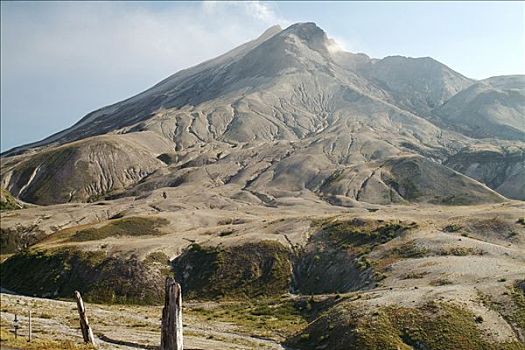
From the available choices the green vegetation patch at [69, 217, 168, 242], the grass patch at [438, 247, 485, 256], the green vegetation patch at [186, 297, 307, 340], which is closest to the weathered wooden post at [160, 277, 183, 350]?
the green vegetation patch at [186, 297, 307, 340]

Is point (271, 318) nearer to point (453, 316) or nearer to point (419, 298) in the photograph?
point (419, 298)

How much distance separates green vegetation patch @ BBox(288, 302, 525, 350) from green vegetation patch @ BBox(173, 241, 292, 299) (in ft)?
127

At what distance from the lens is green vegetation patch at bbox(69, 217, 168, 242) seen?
490 feet

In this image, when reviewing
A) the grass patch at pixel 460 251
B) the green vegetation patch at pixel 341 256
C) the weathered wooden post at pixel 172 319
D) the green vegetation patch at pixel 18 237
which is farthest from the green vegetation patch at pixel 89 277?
the weathered wooden post at pixel 172 319

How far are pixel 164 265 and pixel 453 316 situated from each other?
69.1m

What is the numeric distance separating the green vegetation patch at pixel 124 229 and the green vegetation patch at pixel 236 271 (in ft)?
128

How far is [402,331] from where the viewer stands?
5975cm

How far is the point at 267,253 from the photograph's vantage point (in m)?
112

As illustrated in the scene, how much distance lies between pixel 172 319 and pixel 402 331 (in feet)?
136

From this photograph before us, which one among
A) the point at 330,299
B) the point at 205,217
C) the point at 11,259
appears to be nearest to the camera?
the point at 330,299

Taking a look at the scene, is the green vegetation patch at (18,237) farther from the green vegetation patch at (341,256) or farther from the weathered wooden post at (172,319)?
the weathered wooden post at (172,319)

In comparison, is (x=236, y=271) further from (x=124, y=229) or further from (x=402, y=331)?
(x=124, y=229)

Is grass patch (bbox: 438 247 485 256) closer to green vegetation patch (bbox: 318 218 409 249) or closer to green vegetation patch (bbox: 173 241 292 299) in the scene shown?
green vegetation patch (bbox: 318 218 409 249)

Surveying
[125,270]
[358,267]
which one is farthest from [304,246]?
[125,270]
